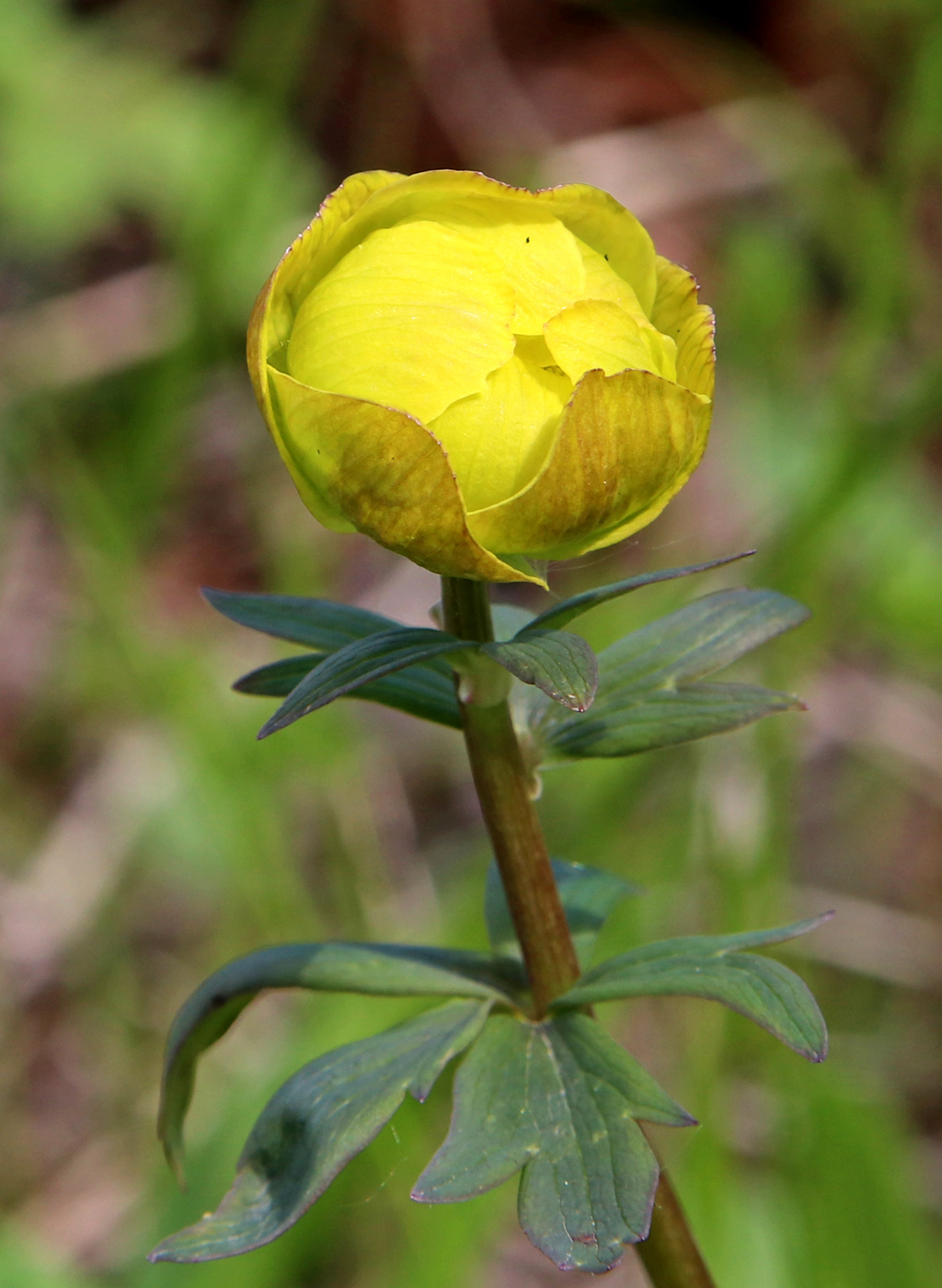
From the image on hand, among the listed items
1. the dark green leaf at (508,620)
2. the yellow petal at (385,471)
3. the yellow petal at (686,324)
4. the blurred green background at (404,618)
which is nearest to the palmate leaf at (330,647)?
the dark green leaf at (508,620)

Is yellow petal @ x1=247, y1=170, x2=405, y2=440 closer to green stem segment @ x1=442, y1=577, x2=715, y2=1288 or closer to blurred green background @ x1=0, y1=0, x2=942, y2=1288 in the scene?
green stem segment @ x1=442, y1=577, x2=715, y2=1288

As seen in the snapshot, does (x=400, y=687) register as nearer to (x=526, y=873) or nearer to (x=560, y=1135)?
(x=526, y=873)

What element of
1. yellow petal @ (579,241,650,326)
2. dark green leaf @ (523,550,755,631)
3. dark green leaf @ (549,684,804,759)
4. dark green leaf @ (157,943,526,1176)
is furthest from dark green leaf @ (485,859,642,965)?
yellow petal @ (579,241,650,326)

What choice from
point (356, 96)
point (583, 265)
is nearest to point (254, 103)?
point (356, 96)

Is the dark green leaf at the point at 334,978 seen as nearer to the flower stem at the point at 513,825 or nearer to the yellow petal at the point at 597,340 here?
the flower stem at the point at 513,825

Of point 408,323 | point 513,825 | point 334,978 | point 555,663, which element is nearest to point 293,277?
point 408,323

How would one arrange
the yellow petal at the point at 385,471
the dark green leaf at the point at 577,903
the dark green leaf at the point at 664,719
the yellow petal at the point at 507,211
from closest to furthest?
the yellow petal at the point at 385,471 → the yellow petal at the point at 507,211 → the dark green leaf at the point at 664,719 → the dark green leaf at the point at 577,903
